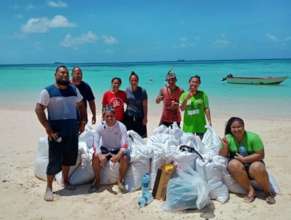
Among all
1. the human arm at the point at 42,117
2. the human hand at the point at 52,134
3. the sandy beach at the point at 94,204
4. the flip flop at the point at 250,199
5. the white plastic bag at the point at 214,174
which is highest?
the human arm at the point at 42,117

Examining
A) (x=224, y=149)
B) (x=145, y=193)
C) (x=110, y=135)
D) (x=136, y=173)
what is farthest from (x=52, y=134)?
(x=224, y=149)

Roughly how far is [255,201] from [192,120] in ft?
5.37

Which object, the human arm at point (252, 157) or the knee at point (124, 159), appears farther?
the knee at point (124, 159)

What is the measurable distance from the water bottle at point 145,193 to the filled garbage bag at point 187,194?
0.80 feet

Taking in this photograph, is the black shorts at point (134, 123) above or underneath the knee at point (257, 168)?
above

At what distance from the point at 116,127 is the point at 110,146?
273mm

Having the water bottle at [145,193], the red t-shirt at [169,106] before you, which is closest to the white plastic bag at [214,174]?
the water bottle at [145,193]

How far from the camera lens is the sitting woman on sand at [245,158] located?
454cm

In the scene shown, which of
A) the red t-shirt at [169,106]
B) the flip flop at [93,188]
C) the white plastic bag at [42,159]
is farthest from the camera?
the red t-shirt at [169,106]

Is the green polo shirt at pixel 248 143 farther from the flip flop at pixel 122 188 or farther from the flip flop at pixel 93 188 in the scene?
the flip flop at pixel 93 188

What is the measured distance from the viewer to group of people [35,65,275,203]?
4621 mm

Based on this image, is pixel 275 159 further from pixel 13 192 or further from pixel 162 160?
pixel 13 192

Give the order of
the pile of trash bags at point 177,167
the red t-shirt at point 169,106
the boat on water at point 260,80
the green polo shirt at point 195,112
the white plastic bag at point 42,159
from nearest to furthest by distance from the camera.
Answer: the pile of trash bags at point 177,167 → the white plastic bag at point 42,159 → the green polo shirt at point 195,112 → the red t-shirt at point 169,106 → the boat on water at point 260,80

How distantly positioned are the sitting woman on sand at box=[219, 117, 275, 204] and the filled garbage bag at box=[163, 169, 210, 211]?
0.47m
